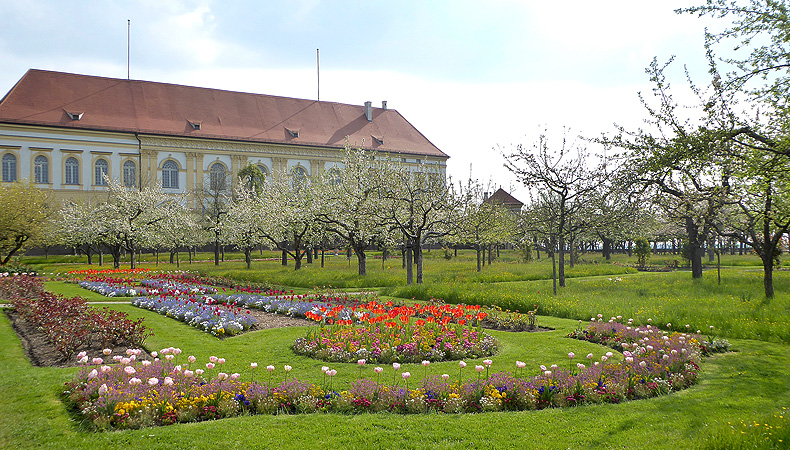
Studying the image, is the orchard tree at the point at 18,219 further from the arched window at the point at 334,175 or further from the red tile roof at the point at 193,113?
the red tile roof at the point at 193,113

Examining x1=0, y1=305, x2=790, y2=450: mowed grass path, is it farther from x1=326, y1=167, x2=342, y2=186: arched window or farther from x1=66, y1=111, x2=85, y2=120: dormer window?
x1=66, y1=111, x2=85, y2=120: dormer window

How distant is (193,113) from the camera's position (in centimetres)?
6159

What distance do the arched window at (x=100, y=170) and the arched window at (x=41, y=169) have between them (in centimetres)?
444

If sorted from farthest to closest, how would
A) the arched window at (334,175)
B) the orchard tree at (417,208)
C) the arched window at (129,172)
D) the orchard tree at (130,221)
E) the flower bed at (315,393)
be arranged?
the arched window at (129,172) → the orchard tree at (130,221) → the arched window at (334,175) → the orchard tree at (417,208) → the flower bed at (315,393)

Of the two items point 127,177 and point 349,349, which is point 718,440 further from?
point 127,177

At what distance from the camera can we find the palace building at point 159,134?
52125mm

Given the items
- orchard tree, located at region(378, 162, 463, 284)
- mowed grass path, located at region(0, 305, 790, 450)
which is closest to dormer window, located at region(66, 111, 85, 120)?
orchard tree, located at region(378, 162, 463, 284)

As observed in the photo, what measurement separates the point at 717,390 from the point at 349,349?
586cm

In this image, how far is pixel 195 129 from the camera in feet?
197

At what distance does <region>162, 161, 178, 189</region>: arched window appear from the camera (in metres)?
58.8

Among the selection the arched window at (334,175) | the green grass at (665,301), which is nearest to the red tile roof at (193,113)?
the arched window at (334,175)

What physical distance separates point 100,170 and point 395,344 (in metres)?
57.1

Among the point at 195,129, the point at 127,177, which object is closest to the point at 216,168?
the point at 195,129

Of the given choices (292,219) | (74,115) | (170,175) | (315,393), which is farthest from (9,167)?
(315,393)
